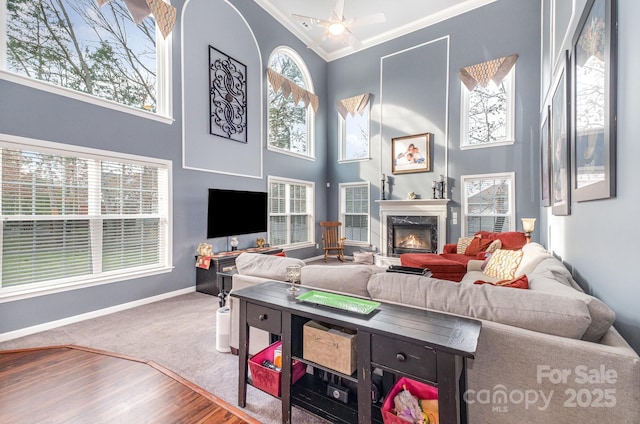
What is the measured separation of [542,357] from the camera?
1.13 metres

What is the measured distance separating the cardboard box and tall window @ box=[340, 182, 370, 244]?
17.8ft

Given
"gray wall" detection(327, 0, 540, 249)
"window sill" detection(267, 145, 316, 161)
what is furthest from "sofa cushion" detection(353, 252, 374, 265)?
"window sill" detection(267, 145, 316, 161)

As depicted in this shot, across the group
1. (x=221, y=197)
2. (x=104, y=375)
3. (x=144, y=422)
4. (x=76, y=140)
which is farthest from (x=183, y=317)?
(x=76, y=140)

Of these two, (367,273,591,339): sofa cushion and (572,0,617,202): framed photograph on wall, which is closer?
(367,273,591,339): sofa cushion

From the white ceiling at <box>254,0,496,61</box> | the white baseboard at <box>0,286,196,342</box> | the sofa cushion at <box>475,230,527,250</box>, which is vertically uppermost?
the white ceiling at <box>254,0,496,61</box>

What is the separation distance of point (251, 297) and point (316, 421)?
0.86 meters

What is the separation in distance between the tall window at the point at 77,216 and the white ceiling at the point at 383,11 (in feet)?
13.7

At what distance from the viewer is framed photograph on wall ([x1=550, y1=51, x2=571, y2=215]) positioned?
2294 millimetres

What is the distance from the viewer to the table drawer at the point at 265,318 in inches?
60.0

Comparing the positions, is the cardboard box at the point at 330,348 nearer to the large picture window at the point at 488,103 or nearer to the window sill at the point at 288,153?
the window sill at the point at 288,153


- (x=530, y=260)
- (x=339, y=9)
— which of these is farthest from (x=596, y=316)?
(x=339, y=9)

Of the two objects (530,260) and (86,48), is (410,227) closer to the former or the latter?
(530,260)

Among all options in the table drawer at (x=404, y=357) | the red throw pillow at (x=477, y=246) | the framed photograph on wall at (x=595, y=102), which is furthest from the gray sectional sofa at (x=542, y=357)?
the red throw pillow at (x=477, y=246)

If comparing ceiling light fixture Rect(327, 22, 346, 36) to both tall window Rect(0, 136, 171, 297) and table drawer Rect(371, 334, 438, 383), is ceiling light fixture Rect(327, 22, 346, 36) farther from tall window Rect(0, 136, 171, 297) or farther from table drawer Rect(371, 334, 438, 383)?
table drawer Rect(371, 334, 438, 383)
